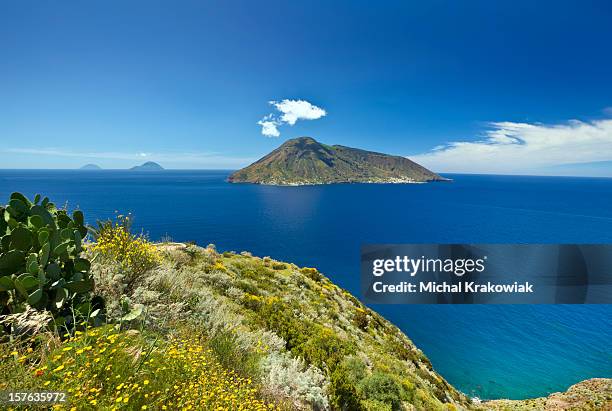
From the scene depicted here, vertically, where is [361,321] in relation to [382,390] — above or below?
below

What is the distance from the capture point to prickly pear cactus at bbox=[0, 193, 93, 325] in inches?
193

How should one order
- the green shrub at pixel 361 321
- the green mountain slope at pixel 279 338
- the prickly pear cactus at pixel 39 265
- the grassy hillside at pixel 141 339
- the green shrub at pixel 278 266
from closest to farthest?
the grassy hillside at pixel 141 339 < the prickly pear cactus at pixel 39 265 < the green mountain slope at pixel 279 338 < the green shrub at pixel 361 321 < the green shrub at pixel 278 266

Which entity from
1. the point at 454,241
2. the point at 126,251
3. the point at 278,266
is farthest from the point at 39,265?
the point at 454,241

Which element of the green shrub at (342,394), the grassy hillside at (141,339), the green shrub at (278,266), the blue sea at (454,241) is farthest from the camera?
the blue sea at (454,241)

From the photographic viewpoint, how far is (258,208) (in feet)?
471

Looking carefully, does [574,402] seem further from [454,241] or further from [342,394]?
[454,241]

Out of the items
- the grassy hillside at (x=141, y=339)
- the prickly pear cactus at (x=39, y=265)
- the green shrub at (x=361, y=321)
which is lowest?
the green shrub at (x=361, y=321)

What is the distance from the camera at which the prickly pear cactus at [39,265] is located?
193 inches

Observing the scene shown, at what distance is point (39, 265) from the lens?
516cm

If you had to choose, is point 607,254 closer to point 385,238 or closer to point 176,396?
point 385,238

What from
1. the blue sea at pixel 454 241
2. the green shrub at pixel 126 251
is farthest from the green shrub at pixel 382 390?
the blue sea at pixel 454 241

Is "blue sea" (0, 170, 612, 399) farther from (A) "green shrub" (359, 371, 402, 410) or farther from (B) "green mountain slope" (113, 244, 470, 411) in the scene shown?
(A) "green shrub" (359, 371, 402, 410)

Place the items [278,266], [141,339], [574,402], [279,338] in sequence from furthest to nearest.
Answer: [574,402], [278,266], [279,338], [141,339]

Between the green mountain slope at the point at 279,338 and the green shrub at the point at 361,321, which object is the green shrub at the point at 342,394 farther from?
the green shrub at the point at 361,321
